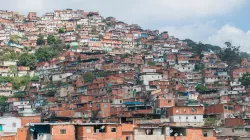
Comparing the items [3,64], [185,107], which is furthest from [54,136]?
[3,64]

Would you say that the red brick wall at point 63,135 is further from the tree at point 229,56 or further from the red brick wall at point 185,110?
the tree at point 229,56

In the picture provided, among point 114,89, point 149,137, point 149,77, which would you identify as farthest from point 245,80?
point 149,137

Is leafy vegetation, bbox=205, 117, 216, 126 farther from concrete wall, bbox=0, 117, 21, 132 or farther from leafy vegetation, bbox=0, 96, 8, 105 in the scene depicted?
leafy vegetation, bbox=0, 96, 8, 105

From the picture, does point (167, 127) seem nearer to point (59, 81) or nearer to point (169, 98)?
point (169, 98)

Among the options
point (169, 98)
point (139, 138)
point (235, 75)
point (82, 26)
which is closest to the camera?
point (139, 138)

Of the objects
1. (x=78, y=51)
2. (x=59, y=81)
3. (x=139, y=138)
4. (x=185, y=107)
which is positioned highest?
(x=78, y=51)

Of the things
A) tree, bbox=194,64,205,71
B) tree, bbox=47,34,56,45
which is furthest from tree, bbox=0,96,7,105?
tree, bbox=194,64,205,71
